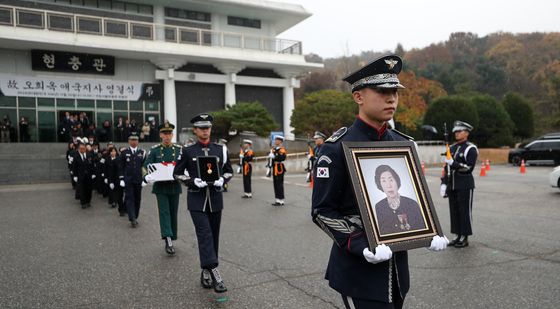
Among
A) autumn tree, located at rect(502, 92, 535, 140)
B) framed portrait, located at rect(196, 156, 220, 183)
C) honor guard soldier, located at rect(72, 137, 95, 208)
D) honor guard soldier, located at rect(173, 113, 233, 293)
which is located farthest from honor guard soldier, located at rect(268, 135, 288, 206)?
autumn tree, located at rect(502, 92, 535, 140)

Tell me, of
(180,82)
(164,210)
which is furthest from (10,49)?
(164,210)

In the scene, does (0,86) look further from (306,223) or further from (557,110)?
(557,110)

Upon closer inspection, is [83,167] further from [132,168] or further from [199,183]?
[199,183]

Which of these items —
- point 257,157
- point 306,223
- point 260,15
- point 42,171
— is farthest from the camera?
point 260,15

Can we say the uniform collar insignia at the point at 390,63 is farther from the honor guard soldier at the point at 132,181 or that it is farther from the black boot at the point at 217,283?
the honor guard soldier at the point at 132,181

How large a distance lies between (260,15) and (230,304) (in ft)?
110

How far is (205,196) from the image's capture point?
5.35 metres

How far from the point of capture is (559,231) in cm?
781

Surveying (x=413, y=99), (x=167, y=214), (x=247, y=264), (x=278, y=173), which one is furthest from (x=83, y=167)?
(x=413, y=99)

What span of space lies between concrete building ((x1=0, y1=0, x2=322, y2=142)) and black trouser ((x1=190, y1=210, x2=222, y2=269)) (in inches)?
1007

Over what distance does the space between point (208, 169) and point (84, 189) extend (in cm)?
862

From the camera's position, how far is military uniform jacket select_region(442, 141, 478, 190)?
705cm

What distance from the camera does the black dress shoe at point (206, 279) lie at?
5079mm

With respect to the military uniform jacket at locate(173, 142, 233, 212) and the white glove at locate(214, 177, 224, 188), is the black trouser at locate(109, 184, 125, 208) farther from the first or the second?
the white glove at locate(214, 177, 224, 188)
